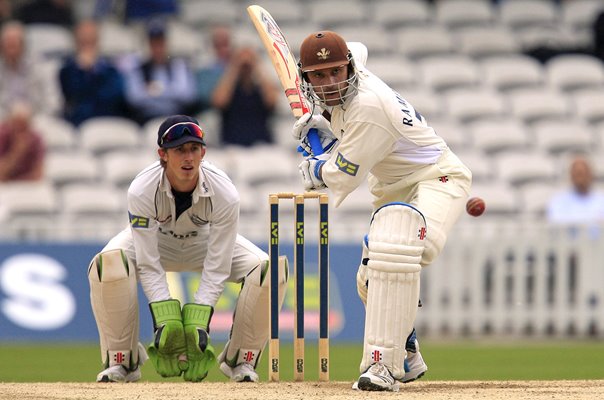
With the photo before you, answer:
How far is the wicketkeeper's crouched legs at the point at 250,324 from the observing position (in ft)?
22.1

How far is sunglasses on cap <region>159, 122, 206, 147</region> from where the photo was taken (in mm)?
6211

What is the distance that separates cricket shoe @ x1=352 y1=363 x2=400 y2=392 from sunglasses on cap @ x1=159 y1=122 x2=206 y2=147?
1381 mm

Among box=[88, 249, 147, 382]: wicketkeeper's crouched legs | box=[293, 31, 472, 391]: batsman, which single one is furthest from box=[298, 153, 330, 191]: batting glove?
box=[88, 249, 147, 382]: wicketkeeper's crouched legs

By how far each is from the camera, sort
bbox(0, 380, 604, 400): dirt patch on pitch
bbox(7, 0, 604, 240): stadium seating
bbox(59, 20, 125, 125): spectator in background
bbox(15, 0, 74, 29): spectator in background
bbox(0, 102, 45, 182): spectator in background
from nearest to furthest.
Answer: bbox(0, 380, 604, 400): dirt patch on pitch → bbox(0, 102, 45, 182): spectator in background → bbox(7, 0, 604, 240): stadium seating → bbox(59, 20, 125, 125): spectator in background → bbox(15, 0, 74, 29): spectator in background

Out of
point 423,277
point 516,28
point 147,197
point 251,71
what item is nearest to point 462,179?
point 147,197

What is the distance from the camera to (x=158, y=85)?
452 inches

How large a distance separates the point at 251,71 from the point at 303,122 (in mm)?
5342

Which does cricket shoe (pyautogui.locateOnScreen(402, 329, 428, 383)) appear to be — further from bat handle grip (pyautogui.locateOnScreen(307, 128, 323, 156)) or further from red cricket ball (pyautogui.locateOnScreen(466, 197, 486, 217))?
bat handle grip (pyautogui.locateOnScreen(307, 128, 323, 156))

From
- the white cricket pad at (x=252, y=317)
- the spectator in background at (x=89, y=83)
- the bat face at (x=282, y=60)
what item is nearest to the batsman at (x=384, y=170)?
the bat face at (x=282, y=60)

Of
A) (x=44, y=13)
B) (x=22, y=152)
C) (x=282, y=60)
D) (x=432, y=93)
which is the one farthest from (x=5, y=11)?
(x=282, y=60)

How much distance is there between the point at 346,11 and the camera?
13203mm

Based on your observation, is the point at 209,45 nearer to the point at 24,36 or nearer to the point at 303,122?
the point at 24,36

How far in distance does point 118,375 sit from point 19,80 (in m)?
5.45

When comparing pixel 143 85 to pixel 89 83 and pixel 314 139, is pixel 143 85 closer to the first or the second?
pixel 89 83
